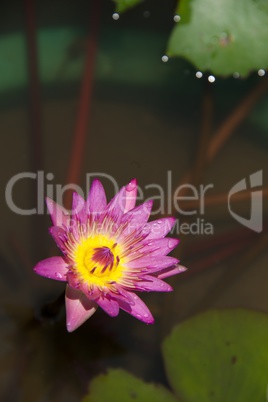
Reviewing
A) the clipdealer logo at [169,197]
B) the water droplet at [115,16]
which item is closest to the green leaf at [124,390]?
the clipdealer logo at [169,197]

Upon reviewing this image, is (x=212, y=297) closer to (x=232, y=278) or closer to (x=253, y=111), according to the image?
(x=232, y=278)

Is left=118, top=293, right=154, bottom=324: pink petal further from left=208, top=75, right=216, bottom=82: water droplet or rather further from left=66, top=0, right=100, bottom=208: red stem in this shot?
left=208, top=75, right=216, bottom=82: water droplet

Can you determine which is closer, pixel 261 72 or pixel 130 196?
pixel 130 196

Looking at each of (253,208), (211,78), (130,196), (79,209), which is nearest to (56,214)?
(79,209)

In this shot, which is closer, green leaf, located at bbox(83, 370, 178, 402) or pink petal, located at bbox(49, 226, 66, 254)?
pink petal, located at bbox(49, 226, 66, 254)

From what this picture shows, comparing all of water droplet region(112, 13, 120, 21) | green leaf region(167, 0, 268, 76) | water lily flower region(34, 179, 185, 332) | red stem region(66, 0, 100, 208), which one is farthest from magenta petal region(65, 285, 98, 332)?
water droplet region(112, 13, 120, 21)

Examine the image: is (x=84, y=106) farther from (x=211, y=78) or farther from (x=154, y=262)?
(x=154, y=262)

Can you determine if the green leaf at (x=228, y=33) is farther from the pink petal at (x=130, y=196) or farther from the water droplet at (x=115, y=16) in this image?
the pink petal at (x=130, y=196)

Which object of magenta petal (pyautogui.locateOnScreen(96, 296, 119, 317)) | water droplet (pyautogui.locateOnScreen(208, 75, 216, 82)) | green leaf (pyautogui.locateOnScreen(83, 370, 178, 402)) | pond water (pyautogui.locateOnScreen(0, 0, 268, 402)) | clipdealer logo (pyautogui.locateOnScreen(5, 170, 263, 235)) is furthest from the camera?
water droplet (pyautogui.locateOnScreen(208, 75, 216, 82))
